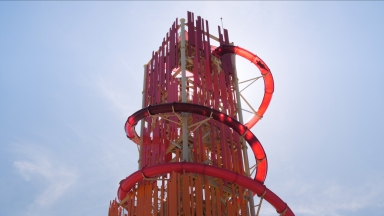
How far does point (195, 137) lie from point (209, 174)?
3.05m

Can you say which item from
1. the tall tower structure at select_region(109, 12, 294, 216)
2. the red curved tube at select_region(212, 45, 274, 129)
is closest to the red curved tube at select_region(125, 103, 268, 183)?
the tall tower structure at select_region(109, 12, 294, 216)

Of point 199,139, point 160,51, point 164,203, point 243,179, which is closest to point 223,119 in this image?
point 199,139

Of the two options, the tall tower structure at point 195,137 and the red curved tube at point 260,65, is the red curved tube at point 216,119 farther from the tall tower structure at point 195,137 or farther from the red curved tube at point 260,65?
the red curved tube at point 260,65

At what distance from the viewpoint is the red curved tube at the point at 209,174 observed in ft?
72.4

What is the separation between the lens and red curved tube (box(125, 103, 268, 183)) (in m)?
24.4

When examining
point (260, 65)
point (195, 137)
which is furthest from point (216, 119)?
point (260, 65)

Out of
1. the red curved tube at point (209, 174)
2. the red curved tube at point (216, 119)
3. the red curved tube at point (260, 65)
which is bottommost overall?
the red curved tube at point (209, 174)

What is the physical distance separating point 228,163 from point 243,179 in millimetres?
1947

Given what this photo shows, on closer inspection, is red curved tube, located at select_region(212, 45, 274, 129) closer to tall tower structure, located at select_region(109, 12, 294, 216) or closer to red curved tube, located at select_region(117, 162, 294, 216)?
tall tower structure, located at select_region(109, 12, 294, 216)

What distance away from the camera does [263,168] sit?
1054 inches

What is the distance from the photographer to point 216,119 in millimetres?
25391

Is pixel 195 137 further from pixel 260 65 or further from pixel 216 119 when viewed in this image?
pixel 260 65

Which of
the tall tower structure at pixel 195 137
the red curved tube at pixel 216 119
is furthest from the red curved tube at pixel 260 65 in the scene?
the red curved tube at pixel 216 119

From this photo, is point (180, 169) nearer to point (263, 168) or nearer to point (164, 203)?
point (164, 203)
